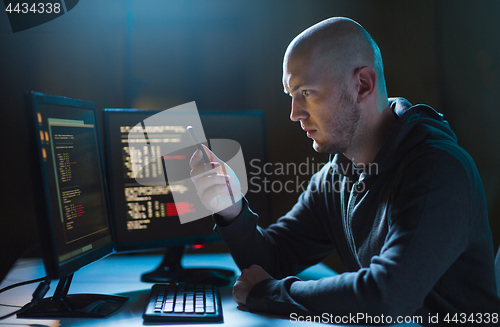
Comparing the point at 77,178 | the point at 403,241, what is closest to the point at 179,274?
the point at 77,178

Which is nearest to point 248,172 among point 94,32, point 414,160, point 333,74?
point 333,74

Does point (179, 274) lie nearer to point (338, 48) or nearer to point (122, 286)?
point (122, 286)

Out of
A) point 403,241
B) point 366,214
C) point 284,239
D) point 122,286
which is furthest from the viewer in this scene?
point 284,239

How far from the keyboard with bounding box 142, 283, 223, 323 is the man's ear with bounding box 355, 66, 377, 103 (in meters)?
0.63

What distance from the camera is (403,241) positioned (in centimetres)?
65

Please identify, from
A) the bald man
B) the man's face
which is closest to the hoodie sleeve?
the bald man

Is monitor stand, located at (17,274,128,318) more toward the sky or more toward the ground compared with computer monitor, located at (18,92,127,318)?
more toward the ground

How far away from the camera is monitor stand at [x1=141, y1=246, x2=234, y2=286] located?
41.1 inches

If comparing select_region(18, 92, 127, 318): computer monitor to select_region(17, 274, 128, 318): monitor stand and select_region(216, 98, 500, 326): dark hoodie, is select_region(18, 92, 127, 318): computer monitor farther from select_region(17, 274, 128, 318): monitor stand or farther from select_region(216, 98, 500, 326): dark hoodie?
select_region(216, 98, 500, 326): dark hoodie

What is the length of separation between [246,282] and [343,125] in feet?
1.58

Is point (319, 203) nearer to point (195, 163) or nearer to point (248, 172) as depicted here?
point (248, 172)

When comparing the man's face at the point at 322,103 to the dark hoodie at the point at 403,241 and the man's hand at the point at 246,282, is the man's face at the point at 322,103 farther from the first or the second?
the man's hand at the point at 246,282

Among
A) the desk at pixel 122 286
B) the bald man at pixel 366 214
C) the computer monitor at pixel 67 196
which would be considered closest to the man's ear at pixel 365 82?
the bald man at pixel 366 214

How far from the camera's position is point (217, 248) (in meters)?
1.52
